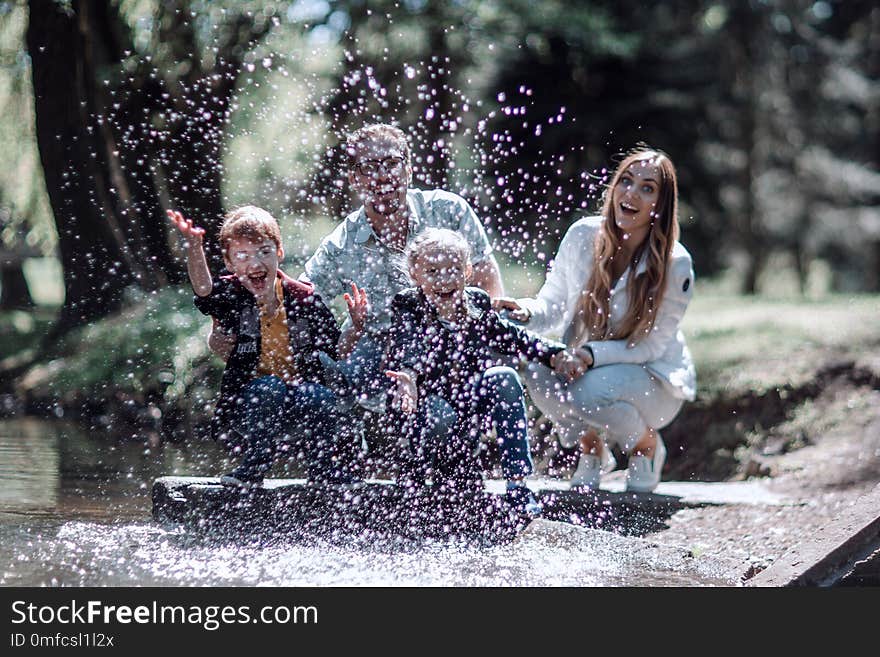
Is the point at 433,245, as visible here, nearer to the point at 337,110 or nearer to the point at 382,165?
the point at 382,165

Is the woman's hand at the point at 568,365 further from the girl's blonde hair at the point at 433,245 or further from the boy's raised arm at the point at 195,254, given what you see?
the boy's raised arm at the point at 195,254

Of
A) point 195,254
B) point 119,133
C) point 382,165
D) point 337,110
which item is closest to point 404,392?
point 195,254

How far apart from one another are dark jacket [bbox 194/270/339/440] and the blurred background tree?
278cm

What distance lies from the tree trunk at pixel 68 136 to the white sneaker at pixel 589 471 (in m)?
6.84

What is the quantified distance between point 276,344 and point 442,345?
0.70m

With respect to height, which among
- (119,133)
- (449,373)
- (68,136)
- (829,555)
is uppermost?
(119,133)

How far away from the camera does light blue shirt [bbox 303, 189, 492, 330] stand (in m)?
5.23

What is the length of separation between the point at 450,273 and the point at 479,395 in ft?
1.67

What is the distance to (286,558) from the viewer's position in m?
4.34

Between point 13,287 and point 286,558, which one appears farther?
point 13,287

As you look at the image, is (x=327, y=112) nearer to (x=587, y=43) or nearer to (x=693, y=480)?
(x=587, y=43)

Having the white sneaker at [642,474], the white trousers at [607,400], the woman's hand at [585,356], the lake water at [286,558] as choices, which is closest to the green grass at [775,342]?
the white sneaker at [642,474]

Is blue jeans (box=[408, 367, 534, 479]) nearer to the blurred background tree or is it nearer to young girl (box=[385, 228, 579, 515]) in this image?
young girl (box=[385, 228, 579, 515])

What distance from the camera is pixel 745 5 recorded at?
22.8 metres
